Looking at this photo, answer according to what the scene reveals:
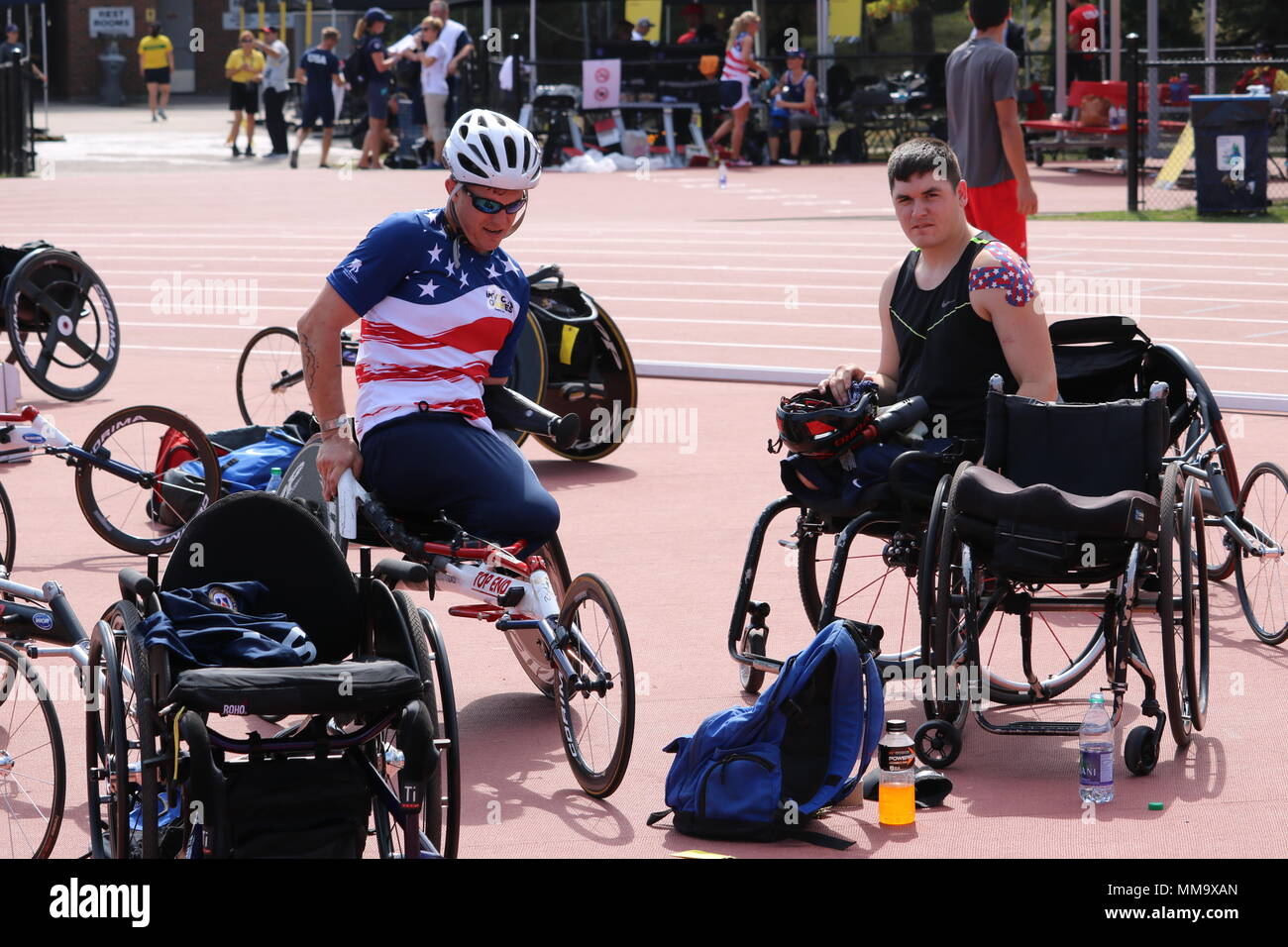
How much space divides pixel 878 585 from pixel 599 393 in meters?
2.77

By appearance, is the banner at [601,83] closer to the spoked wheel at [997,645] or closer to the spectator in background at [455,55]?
the spectator in background at [455,55]

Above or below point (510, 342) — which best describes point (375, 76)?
above

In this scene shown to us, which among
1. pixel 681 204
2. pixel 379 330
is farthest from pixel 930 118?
pixel 379 330

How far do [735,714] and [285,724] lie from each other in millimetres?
1581

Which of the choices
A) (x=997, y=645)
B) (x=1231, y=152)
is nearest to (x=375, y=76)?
(x=1231, y=152)

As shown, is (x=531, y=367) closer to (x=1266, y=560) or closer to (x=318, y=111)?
(x=1266, y=560)

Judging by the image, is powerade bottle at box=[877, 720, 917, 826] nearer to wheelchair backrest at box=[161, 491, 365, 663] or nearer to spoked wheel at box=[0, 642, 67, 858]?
wheelchair backrest at box=[161, 491, 365, 663]

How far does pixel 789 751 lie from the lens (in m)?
5.10

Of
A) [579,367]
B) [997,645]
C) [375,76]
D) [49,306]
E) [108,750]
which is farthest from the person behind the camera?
[375,76]

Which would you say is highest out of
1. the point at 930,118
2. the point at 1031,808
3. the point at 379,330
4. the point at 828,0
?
the point at 828,0

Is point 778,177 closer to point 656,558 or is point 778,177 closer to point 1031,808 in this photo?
point 656,558

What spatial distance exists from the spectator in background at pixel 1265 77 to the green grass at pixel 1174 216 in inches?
203

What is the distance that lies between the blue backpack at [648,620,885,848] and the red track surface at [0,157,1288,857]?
0.30 feet

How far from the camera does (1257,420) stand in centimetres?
1050
